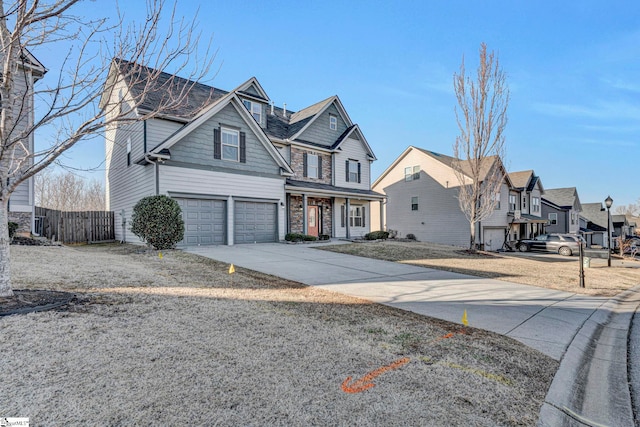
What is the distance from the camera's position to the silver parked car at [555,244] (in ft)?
77.5

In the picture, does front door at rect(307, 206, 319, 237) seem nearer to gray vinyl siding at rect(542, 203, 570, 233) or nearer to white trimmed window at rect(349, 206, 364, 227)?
white trimmed window at rect(349, 206, 364, 227)

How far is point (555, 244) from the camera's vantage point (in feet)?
80.3

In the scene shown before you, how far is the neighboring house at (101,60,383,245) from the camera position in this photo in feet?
45.5

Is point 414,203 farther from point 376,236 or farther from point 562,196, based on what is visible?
point 562,196

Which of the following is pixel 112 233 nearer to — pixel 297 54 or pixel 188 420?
pixel 297 54

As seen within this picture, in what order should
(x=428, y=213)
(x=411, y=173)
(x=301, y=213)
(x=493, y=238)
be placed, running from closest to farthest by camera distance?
(x=301, y=213) < (x=428, y=213) < (x=493, y=238) < (x=411, y=173)

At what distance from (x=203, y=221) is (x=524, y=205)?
3159 cm

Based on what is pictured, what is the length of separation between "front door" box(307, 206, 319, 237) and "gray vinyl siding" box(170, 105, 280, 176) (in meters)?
3.94

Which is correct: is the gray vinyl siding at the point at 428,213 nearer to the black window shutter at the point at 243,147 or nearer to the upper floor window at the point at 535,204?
the upper floor window at the point at 535,204

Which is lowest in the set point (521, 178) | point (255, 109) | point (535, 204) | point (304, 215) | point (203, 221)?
point (203, 221)

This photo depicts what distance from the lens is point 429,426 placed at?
2.37 metres

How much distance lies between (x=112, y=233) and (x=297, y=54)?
13776mm

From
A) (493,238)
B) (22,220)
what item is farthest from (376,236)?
(22,220)

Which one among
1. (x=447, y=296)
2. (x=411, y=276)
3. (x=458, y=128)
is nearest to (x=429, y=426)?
(x=447, y=296)
